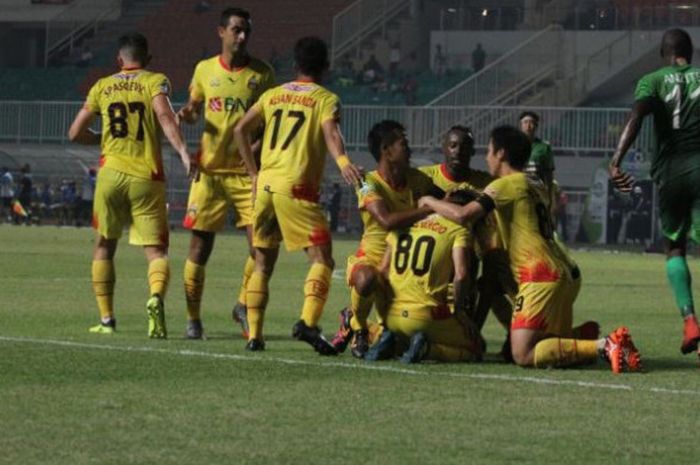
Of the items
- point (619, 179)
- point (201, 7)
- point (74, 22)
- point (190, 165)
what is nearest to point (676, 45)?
point (619, 179)

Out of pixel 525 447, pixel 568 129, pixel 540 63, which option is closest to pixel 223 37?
pixel 525 447

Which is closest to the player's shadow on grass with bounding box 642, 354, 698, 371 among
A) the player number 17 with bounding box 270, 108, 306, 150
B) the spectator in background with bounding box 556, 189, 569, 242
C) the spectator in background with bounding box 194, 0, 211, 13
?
the player number 17 with bounding box 270, 108, 306, 150

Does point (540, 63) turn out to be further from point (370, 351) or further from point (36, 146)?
point (370, 351)

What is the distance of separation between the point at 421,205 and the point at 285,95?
1.28 m

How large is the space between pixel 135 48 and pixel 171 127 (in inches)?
29.2

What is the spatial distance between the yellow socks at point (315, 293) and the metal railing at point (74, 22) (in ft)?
173

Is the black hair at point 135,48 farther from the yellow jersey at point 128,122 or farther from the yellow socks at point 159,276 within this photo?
the yellow socks at point 159,276

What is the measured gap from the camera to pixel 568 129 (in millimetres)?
48750

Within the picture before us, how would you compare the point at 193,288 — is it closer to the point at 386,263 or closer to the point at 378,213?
the point at 386,263

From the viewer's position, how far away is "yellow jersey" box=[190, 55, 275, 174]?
14.5 m

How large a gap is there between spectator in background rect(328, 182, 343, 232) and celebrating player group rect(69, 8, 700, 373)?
35402 mm

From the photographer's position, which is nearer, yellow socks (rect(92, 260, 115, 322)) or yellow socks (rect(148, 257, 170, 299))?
yellow socks (rect(148, 257, 170, 299))

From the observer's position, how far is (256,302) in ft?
43.3

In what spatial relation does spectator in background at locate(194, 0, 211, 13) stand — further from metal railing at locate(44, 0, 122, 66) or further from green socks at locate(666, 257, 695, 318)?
green socks at locate(666, 257, 695, 318)
